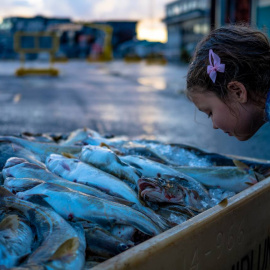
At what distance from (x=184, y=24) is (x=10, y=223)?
67.3m

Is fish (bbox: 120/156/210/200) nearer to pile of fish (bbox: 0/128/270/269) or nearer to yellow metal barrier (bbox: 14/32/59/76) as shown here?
pile of fish (bbox: 0/128/270/269)

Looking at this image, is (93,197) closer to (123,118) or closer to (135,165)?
(135,165)

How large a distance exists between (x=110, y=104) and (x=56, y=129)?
4.08m

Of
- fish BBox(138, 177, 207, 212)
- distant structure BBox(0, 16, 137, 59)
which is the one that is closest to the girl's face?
fish BBox(138, 177, 207, 212)

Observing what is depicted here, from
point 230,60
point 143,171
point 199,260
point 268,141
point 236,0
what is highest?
point 236,0

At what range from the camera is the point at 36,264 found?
1.55m

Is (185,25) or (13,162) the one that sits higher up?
(185,25)

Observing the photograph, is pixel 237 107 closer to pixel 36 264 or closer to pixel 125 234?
pixel 125 234

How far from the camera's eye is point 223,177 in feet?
9.69

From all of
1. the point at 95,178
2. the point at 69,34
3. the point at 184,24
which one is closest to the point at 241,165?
the point at 95,178

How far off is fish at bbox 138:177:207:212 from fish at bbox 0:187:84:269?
586 mm

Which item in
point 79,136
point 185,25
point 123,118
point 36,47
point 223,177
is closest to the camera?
point 223,177

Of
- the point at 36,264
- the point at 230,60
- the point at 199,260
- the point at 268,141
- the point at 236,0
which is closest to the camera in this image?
the point at 36,264

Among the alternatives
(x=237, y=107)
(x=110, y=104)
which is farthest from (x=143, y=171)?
(x=110, y=104)
